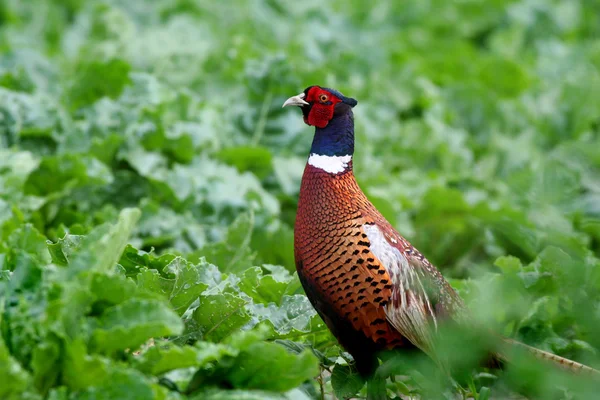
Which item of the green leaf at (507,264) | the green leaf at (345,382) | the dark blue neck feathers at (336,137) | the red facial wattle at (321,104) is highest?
the red facial wattle at (321,104)

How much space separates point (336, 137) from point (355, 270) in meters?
0.58

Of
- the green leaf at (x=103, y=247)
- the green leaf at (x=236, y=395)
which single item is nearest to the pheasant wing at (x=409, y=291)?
the green leaf at (x=236, y=395)

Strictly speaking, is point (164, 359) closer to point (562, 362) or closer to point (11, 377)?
point (11, 377)

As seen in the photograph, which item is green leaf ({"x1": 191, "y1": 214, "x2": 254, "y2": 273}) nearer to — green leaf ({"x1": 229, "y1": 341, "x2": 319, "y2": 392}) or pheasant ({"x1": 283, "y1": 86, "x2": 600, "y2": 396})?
pheasant ({"x1": 283, "y1": 86, "x2": 600, "y2": 396})

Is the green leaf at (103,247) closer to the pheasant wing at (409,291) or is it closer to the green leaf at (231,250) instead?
the pheasant wing at (409,291)

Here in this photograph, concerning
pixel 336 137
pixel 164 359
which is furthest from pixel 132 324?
pixel 336 137

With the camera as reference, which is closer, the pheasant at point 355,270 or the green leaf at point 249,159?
the pheasant at point 355,270

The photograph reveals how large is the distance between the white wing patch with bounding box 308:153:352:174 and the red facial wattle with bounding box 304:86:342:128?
0.15 metres

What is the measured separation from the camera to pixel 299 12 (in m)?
10.0

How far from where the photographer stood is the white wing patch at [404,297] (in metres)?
3.41

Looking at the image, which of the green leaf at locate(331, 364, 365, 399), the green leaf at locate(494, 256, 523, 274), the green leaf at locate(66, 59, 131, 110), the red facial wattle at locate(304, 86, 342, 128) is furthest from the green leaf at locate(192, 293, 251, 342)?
the green leaf at locate(66, 59, 131, 110)

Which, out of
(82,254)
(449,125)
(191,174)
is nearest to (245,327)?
(82,254)

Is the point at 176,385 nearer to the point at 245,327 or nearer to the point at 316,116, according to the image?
the point at 245,327

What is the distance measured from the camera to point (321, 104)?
364cm
